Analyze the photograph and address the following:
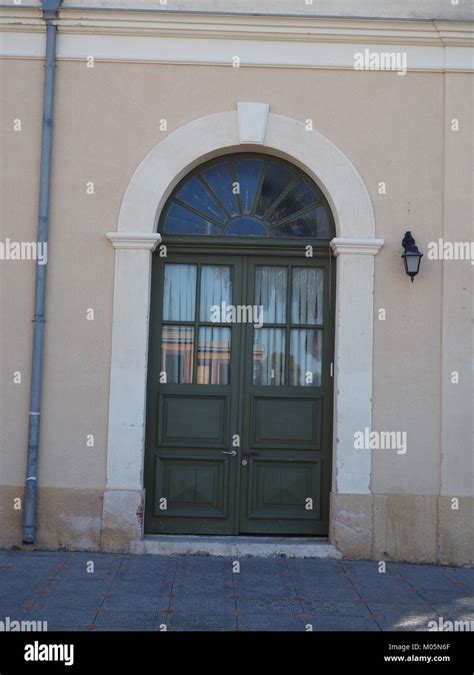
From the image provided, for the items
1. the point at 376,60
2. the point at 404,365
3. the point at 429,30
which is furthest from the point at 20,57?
the point at 404,365

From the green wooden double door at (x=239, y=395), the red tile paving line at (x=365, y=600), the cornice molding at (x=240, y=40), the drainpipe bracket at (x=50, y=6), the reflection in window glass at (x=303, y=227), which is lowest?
the red tile paving line at (x=365, y=600)

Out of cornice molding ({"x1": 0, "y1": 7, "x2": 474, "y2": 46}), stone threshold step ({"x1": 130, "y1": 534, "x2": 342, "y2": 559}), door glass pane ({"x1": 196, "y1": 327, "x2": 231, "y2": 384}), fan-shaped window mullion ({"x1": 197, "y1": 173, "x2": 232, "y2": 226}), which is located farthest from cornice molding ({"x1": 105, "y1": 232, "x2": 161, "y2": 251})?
stone threshold step ({"x1": 130, "y1": 534, "x2": 342, "y2": 559})

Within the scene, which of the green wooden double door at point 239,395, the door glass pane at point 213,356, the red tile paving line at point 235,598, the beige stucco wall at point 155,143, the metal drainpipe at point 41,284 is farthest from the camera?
the door glass pane at point 213,356

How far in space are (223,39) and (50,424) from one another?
13.3 ft

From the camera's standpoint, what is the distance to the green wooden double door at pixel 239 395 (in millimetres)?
7383

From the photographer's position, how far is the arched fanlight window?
24.9 ft

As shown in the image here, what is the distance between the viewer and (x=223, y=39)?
24.3ft

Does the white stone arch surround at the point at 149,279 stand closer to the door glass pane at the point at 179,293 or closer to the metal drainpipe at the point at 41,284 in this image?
the door glass pane at the point at 179,293

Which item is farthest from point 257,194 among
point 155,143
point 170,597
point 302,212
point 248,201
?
point 170,597

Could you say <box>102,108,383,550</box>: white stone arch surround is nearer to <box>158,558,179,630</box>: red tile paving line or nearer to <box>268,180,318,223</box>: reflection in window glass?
<box>268,180,318,223</box>: reflection in window glass

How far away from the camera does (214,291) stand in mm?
7578

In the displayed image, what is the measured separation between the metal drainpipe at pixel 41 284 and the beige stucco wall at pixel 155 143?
9cm

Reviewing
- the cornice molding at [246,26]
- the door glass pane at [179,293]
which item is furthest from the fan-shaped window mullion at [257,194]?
A: the cornice molding at [246,26]

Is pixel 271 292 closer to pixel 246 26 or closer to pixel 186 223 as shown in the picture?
pixel 186 223
